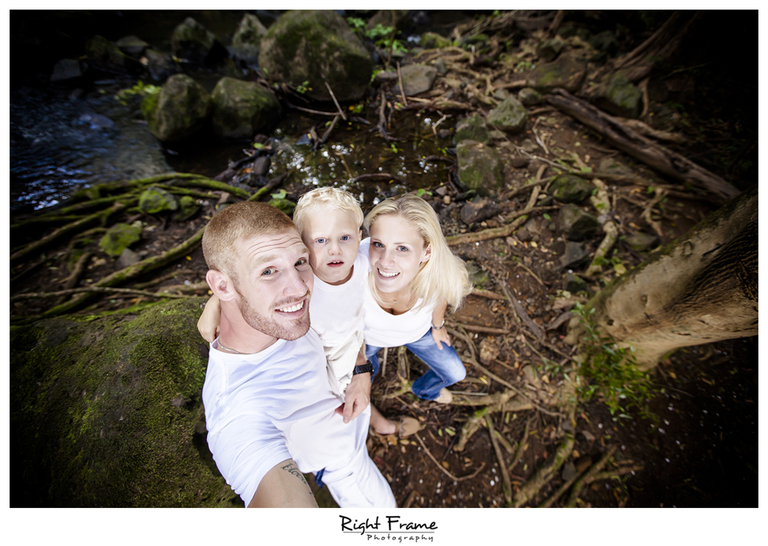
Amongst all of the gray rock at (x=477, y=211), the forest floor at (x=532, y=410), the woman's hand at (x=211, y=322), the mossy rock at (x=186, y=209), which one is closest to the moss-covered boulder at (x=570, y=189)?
the forest floor at (x=532, y=410)

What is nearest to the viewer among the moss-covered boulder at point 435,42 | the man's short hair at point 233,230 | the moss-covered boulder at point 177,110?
the man's short hair at point 233,230

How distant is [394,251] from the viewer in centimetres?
171

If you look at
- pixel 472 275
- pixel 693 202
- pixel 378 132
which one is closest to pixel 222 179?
pixel 378 132

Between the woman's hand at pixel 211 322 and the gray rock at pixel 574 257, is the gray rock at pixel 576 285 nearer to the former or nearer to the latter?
the gray rock at pixel 574 257

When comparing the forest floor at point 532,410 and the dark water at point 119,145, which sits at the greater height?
the dark water at point 119,145

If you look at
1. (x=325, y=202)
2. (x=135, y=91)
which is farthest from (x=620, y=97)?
(x=135, y=91)

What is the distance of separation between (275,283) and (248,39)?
29.6 feet

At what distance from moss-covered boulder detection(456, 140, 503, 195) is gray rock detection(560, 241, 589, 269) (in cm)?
127

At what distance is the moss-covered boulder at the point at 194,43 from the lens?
22.9 feet

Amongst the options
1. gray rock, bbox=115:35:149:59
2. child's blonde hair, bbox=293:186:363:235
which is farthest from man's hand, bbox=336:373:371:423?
gray rock, bbox=115:35:149:59

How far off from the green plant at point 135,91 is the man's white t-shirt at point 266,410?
296 inches

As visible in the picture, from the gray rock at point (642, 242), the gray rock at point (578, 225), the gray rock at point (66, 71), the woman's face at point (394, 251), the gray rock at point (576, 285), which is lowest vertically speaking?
the gray rock at point (576, 285)

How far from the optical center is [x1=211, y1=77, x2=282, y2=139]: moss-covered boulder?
16.0 feet

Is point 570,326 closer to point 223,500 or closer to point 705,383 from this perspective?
point 705,383
